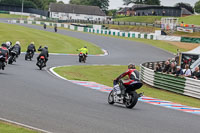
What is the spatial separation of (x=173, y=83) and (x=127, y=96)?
29.4 feet

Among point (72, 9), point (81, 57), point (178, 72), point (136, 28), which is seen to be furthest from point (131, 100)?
point (72, 9)

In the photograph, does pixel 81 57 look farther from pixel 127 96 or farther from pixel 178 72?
pixel 127 96

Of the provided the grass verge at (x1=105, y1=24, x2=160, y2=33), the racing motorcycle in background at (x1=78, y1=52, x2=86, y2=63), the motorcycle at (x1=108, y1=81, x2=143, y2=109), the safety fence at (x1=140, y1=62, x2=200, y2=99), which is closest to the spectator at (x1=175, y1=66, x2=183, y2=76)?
the safety fence at (x1=140, y1=62, x2=200, y2=99)

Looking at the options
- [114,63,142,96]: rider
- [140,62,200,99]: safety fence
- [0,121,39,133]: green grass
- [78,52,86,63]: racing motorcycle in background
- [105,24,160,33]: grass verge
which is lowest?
[140,62,200,99]: safety fence

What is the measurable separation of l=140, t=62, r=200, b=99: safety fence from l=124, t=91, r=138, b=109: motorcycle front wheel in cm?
752

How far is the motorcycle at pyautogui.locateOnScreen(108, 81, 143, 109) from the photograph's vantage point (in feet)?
41.1

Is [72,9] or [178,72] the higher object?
[72,9]

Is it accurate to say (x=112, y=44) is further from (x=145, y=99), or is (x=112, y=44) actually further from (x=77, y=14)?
(x=77, y=14)

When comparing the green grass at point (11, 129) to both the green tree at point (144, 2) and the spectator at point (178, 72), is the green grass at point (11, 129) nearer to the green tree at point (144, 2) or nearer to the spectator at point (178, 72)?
the spectator at point (178, 72)

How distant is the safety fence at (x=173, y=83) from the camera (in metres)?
19.7

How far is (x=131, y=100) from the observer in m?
12.6

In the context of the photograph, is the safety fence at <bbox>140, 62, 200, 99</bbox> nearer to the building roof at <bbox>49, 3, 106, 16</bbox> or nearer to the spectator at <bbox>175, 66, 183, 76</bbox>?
the spectator at <bbox>175, 66, 183, 76</bbox>

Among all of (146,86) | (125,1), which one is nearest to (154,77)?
(146,86)

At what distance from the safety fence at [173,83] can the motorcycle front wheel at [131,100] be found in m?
7.52
